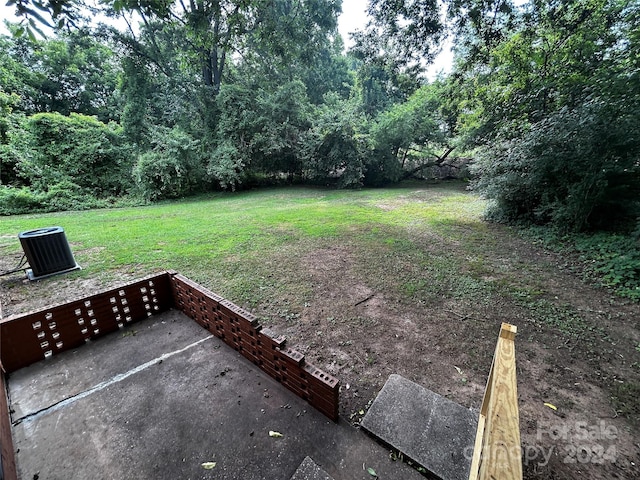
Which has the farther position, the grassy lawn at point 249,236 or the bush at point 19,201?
the bush at point 19,201

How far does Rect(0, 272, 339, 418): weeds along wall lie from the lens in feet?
5.28

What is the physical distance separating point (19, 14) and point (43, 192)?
36.9 ft

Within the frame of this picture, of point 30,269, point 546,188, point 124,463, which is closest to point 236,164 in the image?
point 30,269

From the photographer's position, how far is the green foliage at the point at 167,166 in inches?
405

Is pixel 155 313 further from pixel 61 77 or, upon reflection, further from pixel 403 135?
pixel 61 77

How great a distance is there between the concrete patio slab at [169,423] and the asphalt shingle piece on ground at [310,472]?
5 centimetres

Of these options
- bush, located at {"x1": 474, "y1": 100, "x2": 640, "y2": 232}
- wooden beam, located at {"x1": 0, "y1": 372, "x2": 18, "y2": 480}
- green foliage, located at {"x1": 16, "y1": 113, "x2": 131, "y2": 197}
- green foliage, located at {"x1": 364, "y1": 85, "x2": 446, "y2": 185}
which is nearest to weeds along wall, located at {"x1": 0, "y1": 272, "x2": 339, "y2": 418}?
wooden beam, located at {"x1": 0, "y1": 372, "x2": 18, "y2": 480}

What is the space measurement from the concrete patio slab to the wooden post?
819 millimetres

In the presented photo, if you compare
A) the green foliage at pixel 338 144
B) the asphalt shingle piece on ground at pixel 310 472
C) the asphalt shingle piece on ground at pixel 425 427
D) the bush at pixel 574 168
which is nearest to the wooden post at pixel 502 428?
the asphalt shingle piece on ground at pixel 425 427

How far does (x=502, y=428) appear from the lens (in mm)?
736

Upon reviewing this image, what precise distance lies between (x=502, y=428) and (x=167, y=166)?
40.5ft

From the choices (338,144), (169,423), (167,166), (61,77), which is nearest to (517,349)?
(169,423)

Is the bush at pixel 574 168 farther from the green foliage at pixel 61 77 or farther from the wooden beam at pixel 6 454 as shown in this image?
the green foliage at pixel 61 77

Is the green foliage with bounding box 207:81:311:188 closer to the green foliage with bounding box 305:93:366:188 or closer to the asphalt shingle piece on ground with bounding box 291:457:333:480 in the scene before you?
the green foliage with bounding box 305:93:366:188
